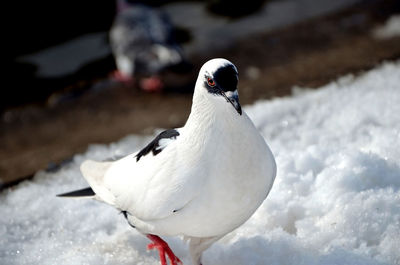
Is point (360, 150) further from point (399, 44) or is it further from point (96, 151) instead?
point (399, 44)

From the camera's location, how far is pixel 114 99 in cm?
749

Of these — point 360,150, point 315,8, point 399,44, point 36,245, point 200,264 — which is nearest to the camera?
point 200,264

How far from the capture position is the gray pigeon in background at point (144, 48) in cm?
750

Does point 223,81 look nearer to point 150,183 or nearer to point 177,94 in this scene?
point 150,183

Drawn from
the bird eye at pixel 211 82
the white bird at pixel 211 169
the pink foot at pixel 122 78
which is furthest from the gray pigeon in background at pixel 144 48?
the bird eye at pixel 211 82

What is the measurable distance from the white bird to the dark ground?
3.18m

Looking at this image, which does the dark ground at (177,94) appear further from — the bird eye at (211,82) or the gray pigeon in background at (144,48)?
the bird eye at (211,82)

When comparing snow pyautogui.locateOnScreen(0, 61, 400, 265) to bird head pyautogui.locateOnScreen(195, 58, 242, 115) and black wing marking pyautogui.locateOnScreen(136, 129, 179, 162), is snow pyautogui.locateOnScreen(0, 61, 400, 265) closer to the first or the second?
black wing marking pyautogui.locateOnScreen(136, 129, 179, 162)

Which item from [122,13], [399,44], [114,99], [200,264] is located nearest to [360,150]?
[200,264]

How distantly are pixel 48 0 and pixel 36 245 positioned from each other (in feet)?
20.2

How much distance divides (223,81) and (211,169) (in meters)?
0.47

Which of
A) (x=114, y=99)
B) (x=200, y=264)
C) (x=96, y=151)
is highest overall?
(x=200, y=264)

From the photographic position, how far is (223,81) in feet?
8.78

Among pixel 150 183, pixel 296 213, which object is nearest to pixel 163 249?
pixel 150 183
